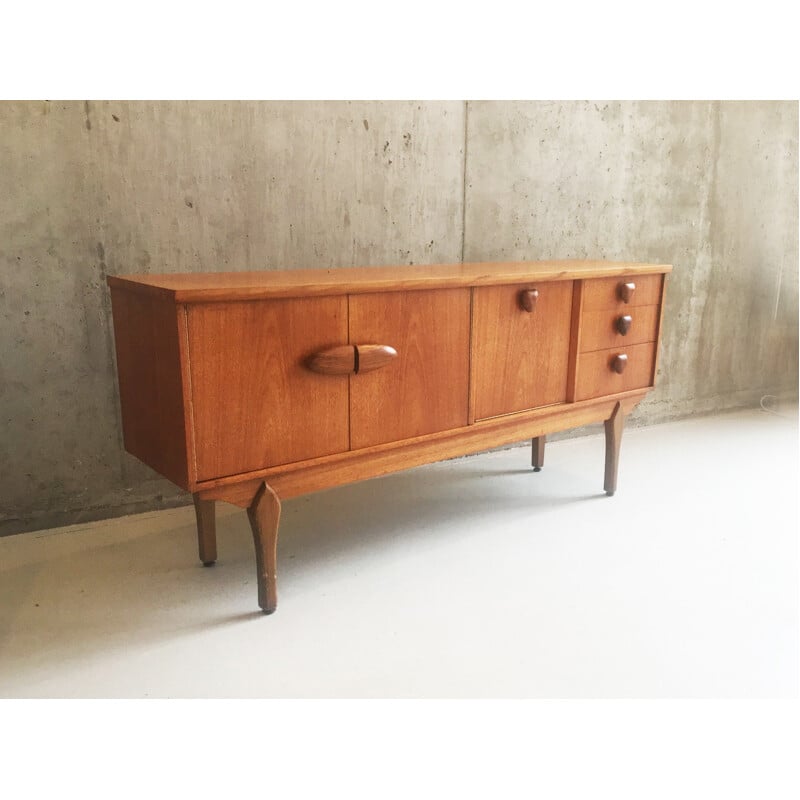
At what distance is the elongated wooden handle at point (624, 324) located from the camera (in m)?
2.55

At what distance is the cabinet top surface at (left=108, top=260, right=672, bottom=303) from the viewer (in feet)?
5.70

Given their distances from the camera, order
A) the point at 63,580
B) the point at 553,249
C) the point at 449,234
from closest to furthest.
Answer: the point at 63,580, the point at 449,234, the point at 553,249

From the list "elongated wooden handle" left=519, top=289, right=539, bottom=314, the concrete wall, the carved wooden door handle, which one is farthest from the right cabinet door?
the carved wooden door handle

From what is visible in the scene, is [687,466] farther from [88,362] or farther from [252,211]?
[88,362]

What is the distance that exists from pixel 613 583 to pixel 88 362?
5.61 ft

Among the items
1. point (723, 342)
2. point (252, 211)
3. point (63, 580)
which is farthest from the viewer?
point (723, 342)

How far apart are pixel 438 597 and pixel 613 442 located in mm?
1014

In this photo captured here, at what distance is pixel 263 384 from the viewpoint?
183 cm

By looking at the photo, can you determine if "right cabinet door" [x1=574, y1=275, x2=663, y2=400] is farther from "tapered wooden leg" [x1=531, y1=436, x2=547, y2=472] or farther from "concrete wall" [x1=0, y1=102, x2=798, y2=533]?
"concrete wall" [x1=0, y1=102, x2=798, y2=533]

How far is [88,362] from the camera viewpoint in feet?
7.89

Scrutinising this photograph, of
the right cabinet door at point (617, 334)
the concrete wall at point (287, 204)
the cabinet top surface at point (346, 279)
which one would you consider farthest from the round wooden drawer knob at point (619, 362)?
the concrete wall at point (287, 204)

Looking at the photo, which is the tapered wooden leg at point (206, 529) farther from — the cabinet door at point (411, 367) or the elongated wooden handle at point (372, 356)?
the elongated wooden handle at point (372, 356)

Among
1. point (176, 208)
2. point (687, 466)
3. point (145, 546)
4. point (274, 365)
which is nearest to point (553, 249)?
point (687, 466)

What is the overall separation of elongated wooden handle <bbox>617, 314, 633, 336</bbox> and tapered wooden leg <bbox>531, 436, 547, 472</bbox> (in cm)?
64
